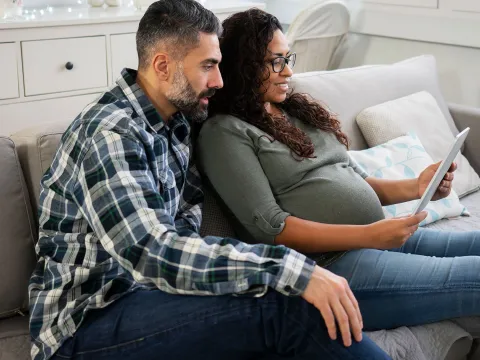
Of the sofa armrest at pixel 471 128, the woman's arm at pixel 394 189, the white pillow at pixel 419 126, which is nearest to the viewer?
the woman's arm at pixel 394 189

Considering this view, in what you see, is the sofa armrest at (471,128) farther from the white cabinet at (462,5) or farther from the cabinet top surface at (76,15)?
the cabinet top surface at (76,15)

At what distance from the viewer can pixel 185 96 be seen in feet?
5.36

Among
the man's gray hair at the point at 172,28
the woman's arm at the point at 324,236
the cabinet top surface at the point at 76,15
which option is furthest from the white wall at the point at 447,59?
the man's gray hair at the point at 172,28

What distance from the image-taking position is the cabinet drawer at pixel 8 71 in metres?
3.00

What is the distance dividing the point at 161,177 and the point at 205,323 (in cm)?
33

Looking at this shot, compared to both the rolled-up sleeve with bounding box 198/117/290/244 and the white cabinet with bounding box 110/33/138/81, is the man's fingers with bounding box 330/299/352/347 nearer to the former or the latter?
the rolled-up sleeve with bounding box 198/117/290/244

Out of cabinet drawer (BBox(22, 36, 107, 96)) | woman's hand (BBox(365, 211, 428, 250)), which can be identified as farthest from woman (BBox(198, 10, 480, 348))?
cabinet drawer (BBox(22, 36, 107, 96))

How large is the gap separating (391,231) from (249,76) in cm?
51

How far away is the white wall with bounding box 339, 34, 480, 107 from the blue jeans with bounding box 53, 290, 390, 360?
2095mm

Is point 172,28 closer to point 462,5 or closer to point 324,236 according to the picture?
point 324,236

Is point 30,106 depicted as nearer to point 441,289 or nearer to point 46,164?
point 46,164

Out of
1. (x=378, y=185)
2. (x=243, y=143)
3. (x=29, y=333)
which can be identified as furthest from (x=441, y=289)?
(x=29, y=333)

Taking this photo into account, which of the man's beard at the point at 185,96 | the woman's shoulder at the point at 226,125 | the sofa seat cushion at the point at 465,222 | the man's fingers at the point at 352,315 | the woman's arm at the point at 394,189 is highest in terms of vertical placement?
the man's beard at the point at 185,96

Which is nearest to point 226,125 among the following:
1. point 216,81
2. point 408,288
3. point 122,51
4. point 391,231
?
point 216,81
